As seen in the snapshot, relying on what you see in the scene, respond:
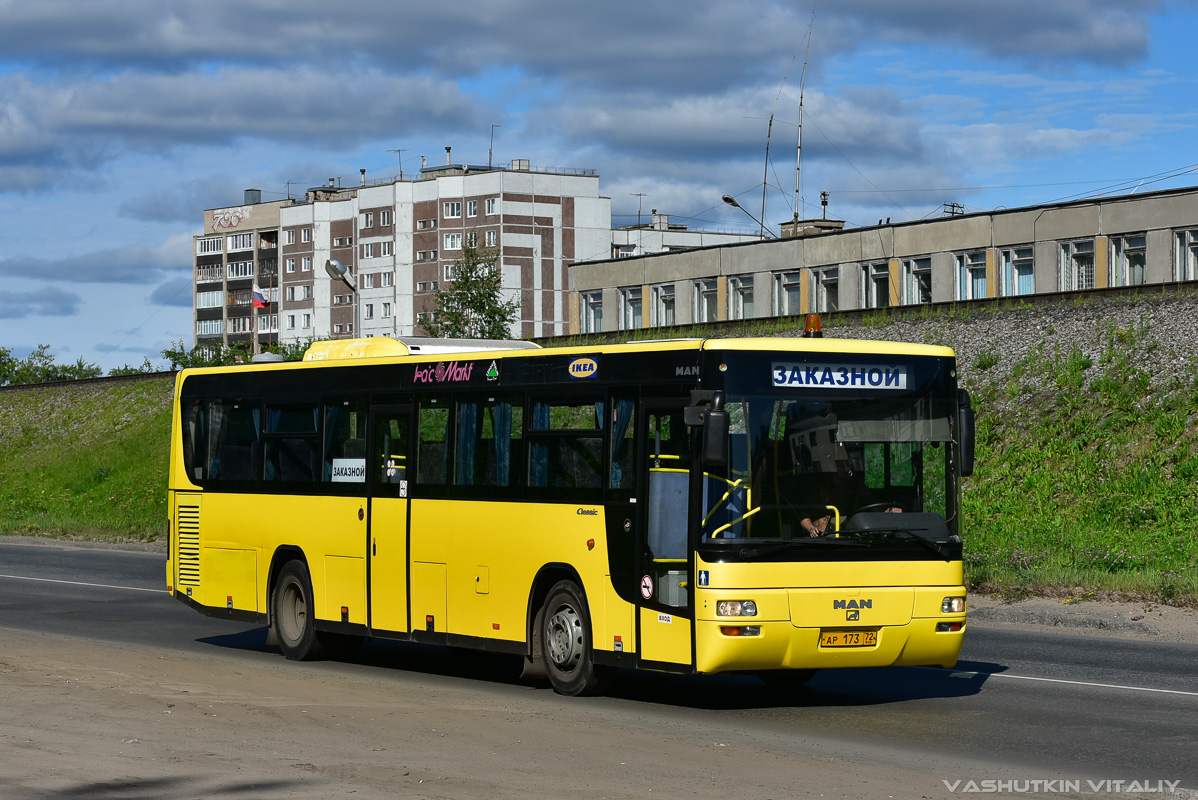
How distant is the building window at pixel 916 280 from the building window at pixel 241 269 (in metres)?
106

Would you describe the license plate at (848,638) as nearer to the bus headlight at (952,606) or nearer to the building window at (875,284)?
the bus headlight at (952,606)

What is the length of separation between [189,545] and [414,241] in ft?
383

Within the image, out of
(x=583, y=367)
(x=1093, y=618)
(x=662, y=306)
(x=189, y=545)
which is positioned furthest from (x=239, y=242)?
(x=583, y=367)

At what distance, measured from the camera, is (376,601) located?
15.6 meters

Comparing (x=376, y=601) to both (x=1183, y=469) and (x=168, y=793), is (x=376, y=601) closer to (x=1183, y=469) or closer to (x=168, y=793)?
(x=168, y=793)

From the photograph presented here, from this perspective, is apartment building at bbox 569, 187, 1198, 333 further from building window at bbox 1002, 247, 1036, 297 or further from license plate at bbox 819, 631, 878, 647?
license plate at bbox 819, 631, 878, 647

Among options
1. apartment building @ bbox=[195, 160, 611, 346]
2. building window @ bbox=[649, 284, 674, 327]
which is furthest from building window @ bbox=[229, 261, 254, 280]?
building window @ bbox=[649, 284, 674, 327]

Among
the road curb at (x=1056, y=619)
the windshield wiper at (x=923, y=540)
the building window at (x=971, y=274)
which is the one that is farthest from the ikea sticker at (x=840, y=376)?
the building window at (x=971, y=274)

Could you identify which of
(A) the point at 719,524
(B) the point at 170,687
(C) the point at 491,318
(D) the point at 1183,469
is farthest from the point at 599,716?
(C) the point at 491,318

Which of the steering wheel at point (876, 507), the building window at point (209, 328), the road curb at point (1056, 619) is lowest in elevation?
the road curb at point (1056, 619)

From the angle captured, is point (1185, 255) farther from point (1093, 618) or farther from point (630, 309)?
point (1093, 618)

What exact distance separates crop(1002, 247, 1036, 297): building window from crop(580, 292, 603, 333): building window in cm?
2410

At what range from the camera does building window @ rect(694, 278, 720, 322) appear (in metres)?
67.9

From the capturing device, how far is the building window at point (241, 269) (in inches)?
6142
